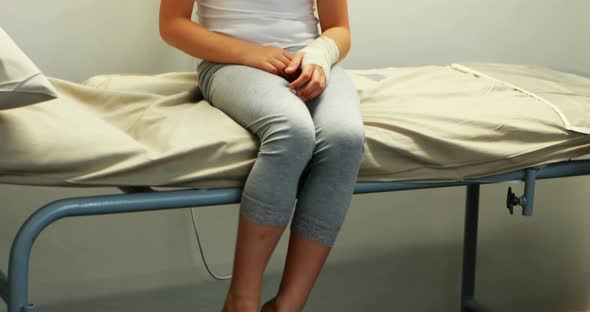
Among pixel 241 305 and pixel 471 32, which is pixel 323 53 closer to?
pixel 241 305

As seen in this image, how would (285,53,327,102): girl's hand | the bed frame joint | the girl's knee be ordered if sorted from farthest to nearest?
1. the bed frame joint
2. (285,53,327,102): girl's hand
3. the girl's knee

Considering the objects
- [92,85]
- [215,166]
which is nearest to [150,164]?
[215,166]

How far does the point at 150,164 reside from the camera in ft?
3.61

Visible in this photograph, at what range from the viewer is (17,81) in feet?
3.22

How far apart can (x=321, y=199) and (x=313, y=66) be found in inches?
9.0

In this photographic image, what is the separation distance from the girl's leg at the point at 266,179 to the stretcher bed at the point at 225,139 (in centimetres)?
3

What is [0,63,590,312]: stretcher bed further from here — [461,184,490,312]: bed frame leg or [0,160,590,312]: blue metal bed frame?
[461,184,490,312]: bed frame leg

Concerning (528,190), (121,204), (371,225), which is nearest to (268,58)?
(121,204)

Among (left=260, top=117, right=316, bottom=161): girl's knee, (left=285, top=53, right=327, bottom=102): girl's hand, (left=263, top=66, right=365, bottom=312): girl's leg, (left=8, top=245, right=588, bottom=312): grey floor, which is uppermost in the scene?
(left=285, top=53, right=327, bottom=102): girl's hand

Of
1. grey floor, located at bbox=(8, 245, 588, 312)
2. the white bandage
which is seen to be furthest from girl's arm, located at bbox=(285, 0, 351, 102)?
grey floor, located at bbox=(8, 245, 588, 312)

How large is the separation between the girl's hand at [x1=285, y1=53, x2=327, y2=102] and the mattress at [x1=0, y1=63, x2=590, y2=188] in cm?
10

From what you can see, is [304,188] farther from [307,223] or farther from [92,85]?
[92,85]

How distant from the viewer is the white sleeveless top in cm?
139

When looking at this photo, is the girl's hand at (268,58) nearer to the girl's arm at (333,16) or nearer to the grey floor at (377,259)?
the girl's arm at (333,16)
